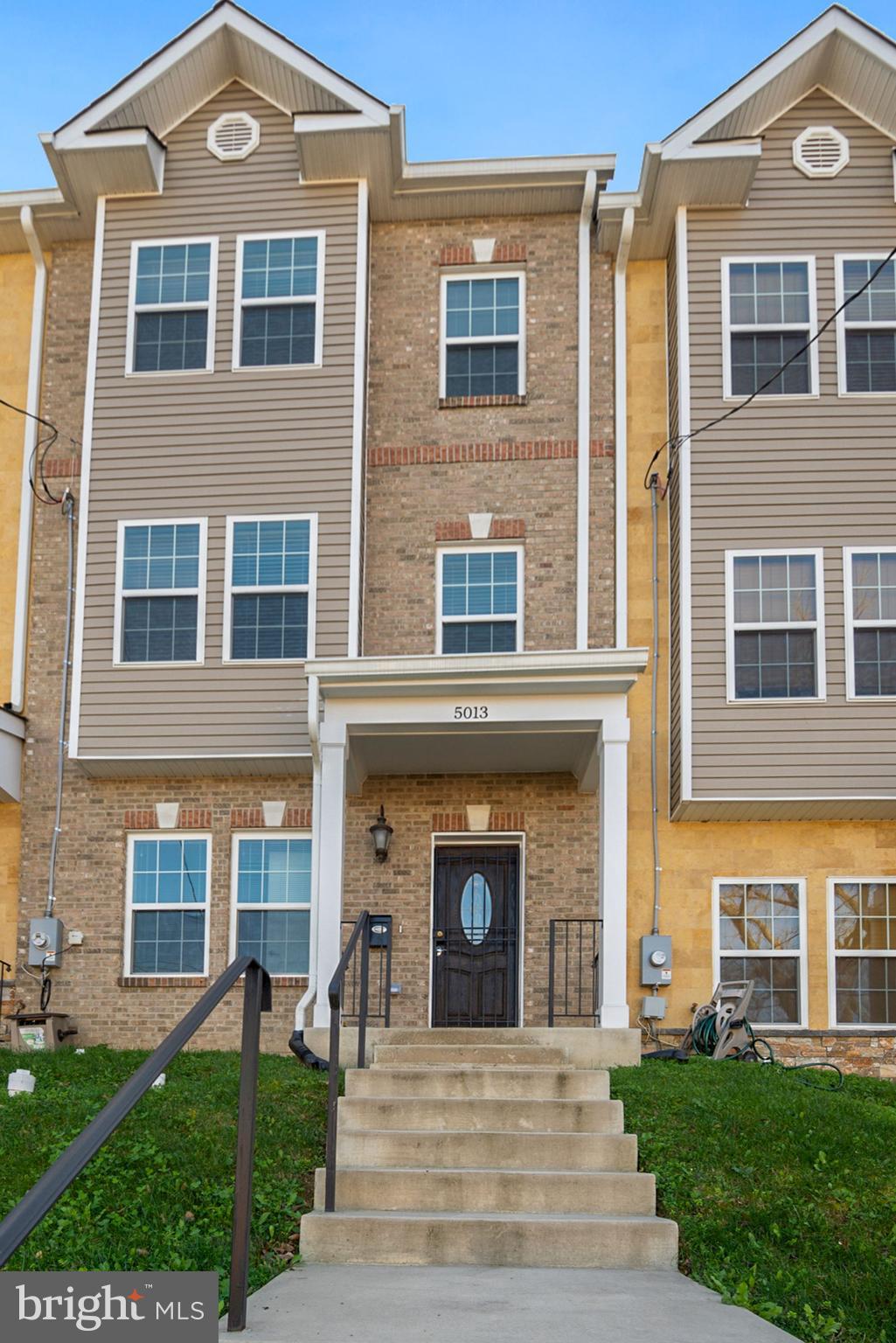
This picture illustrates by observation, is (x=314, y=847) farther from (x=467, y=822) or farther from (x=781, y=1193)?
(x=781, y=1193)

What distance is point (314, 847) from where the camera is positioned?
13852 millimetres

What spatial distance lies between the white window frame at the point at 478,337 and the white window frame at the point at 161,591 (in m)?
2.82

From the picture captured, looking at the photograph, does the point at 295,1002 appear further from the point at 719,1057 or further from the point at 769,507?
the point at 769,507

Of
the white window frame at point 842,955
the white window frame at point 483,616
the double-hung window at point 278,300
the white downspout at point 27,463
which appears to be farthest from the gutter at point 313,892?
the white window frame at point 842,955

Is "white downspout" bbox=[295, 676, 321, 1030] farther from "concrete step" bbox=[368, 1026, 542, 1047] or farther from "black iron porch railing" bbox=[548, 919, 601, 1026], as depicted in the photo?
"black iron porch railing" bbox=[548, 919, 601, 1026]

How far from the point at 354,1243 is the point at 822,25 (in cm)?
1237

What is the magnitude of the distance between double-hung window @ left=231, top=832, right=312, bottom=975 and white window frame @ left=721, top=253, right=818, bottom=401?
19.7ft

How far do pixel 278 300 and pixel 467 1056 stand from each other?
8.14 m

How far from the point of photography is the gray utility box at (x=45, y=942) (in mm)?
14055

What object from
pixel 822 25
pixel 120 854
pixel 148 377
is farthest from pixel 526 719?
pixel 822 25

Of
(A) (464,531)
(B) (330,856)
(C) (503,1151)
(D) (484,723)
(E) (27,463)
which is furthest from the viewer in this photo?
(E) (27,463)

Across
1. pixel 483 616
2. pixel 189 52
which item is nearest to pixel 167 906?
pixel 483 616

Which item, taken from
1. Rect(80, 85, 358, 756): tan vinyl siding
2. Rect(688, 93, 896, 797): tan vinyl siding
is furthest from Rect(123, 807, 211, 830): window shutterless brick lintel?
Rect(688, 93, 896, 797): tan vinyl siding

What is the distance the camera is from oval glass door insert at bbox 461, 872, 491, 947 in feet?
46.9
